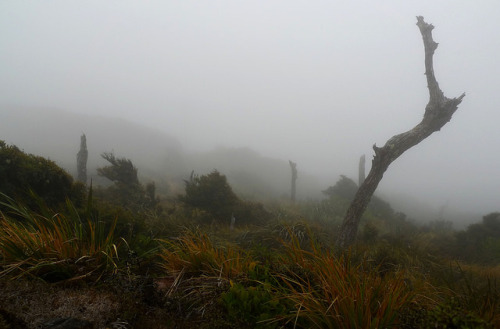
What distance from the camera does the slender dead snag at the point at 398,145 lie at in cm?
780

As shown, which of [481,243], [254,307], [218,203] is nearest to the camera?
[254,307]

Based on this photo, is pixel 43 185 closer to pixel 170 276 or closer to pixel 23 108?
pixel 170 276

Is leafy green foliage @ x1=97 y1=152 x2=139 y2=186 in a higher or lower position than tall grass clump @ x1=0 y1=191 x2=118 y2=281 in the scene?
higher

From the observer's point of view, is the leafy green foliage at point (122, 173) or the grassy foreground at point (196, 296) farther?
the leafy green foliage at point (122, 173)

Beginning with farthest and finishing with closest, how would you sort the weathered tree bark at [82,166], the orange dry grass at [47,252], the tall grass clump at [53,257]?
the weathered tree bark at [82,166]
the orange dry grass at [47,252]
the tall grass clump at [53,257]

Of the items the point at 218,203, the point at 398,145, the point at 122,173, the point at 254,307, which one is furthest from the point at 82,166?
the point at 254,307

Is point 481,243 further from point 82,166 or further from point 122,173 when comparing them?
point 82,166

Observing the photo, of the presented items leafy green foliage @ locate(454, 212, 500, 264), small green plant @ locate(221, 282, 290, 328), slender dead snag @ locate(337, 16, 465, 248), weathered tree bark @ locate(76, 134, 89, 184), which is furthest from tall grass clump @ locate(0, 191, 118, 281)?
weathered tree bark @ locate(76, 134, 89, 184)

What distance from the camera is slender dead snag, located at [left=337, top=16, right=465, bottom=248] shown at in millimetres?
7801

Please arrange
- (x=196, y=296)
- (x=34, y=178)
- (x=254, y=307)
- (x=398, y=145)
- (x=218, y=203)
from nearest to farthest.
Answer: (x=254, y=307) → (x=196, y=296) → (x=34, y=178) → (x=398, y=145) → (x=218, y=203)

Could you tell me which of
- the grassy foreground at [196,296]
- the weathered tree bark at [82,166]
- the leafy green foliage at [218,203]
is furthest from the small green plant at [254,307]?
the weathered tree bark at [82,166]

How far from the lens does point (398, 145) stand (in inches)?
324

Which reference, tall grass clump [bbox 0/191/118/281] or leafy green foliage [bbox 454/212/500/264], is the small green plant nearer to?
tall grass clump [bbox 0/191/118/281]

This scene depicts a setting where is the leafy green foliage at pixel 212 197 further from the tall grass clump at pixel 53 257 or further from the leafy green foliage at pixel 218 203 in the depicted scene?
the tall grass clump at pixel 53 257
